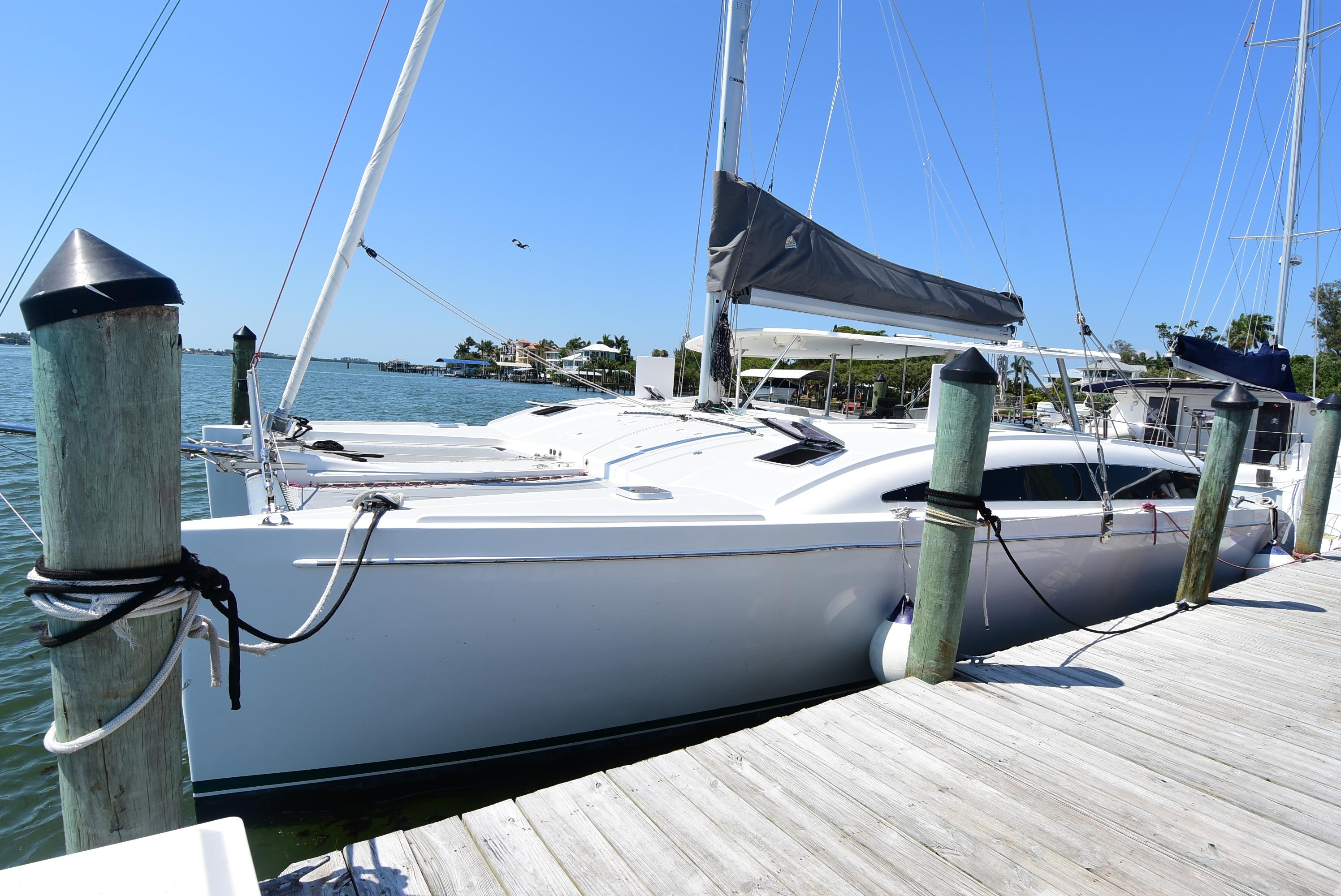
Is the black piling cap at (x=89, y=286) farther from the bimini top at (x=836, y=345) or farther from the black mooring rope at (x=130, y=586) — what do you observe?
the bimini top at (x=836, y=345)

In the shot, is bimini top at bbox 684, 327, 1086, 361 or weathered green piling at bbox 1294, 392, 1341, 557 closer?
weathered green piling at bbox 1294, 392, 1341, 557

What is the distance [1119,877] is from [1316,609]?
15.0 ft

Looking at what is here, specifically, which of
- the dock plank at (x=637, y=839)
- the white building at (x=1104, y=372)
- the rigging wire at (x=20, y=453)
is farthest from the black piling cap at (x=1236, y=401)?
the rigging wire at (x=20, y=453)

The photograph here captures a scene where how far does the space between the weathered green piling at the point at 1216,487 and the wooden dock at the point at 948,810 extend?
170 centimetres

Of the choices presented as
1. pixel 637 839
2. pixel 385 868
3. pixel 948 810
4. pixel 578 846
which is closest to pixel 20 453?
pixel 385 868

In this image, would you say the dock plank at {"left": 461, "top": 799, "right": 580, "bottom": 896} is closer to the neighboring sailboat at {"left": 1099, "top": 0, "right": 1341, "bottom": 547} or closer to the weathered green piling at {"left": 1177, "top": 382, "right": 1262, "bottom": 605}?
the weathered green piling at {"left": 1177, "top": 382, "right": 1262, "bottom": 605}

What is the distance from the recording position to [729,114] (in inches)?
269

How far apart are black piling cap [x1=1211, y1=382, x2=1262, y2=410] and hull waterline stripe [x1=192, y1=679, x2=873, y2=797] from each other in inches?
136

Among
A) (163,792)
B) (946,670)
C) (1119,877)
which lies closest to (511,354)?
(946,670)

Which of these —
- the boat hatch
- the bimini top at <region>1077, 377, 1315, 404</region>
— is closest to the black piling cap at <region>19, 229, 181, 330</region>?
the boat hatch

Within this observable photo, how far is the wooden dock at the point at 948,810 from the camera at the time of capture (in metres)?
2.21

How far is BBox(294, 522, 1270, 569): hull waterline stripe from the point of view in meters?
3.13

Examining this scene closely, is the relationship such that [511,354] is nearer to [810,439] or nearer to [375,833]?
[810,439]

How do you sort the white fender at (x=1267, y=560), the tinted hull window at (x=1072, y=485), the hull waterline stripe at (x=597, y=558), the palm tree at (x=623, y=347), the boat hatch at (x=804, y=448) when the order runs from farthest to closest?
the palm tree at (x=623, y=347)
the white fender at (x=1267, y=560)
the tinted hull window at (x=1072, y=485)
the boat hatch at (x=804, y=448)
the hull waterline stripe at (x=597, y=558)
